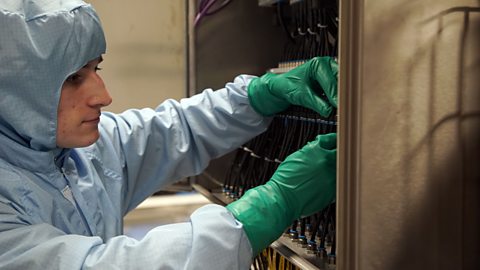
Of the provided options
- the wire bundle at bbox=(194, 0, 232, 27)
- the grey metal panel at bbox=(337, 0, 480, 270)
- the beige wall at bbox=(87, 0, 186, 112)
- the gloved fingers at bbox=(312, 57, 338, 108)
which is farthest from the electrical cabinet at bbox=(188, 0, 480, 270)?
the beige wall at bbox=(87, 0, 186, 112)

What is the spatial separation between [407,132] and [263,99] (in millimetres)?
449

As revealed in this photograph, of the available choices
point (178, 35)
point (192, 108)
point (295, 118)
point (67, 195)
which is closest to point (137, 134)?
point (192, 108)

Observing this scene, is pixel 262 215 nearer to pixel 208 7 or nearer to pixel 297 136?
pixel 297 136

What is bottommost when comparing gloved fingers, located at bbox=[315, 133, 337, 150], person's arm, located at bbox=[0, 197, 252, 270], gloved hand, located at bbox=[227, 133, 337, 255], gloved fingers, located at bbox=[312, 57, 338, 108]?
person's arm, located at bbox=[0, 197, 252, 270]

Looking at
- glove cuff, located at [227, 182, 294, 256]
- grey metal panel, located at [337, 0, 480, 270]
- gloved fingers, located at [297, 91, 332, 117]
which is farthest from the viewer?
gloved fingers, located at [297, 91, 332, 117]

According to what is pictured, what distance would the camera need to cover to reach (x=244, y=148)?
1.41m

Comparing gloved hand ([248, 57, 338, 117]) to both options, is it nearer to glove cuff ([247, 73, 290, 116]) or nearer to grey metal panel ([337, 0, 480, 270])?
glove cuff ([247, 73, 290, 116])

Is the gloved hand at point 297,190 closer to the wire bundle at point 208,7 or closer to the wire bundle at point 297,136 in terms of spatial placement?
the wire bundle at point 297,136

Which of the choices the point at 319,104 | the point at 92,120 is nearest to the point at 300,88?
the point at 319,104

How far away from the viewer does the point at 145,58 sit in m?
1.63

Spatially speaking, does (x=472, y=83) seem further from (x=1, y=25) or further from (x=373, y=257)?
(x=1, y=25)

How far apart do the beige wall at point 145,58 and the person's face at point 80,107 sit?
27.4 inches

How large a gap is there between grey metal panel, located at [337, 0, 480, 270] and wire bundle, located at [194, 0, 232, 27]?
2.44ft

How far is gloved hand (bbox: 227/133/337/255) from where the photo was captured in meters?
0.87
